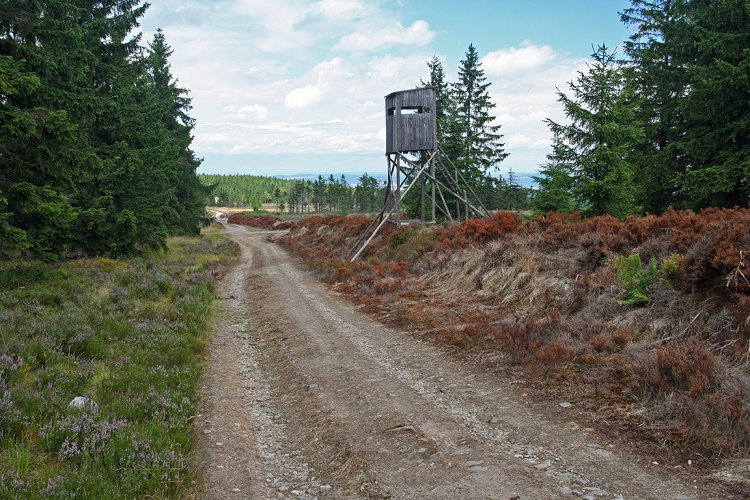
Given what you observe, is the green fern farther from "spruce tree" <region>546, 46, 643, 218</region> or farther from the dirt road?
"spruce tree" <region>546, 46, 643, 218</region>

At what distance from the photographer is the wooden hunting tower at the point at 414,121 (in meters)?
22.8

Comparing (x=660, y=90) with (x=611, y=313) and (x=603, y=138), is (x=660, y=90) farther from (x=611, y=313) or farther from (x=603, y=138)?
(x=611, y=313)

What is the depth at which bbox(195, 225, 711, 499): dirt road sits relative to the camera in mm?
4375

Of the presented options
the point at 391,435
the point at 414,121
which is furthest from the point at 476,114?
the point at 391,435

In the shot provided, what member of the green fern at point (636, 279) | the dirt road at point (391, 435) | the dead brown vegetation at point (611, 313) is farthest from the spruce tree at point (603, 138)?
the dirt road at point (391, 435)

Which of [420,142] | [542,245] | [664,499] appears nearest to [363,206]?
[420,142]

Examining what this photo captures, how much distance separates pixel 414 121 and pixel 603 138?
9119 mm

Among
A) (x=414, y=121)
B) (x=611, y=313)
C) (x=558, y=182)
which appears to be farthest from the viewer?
(x=414, y=121)

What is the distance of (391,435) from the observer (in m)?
5.51

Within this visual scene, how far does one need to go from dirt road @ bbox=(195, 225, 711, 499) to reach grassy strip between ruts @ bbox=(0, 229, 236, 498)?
508 millimetres

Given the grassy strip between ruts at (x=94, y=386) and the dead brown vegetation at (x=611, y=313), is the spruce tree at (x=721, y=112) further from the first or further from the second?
the grassy strip between ruts at (x=94, y=386)

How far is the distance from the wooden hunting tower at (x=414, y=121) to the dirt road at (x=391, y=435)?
15.5 meters

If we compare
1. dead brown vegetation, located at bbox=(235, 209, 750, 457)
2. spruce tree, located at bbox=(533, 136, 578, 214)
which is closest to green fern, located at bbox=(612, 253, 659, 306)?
dead brown vegetation, located at bbox=(235, 209, 750, 457)

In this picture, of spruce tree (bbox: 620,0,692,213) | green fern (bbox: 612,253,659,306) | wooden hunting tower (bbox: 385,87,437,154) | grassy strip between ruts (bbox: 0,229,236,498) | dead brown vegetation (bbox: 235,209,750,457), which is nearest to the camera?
grassy strip between ruts (bbox: 0,229,236,498)
